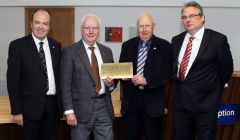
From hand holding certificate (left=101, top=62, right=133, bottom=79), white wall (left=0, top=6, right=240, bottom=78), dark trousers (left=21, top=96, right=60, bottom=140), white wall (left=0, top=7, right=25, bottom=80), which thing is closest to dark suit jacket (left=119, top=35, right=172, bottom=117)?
hand holding certificate (left=101, top=62, right=133, bottom=79)

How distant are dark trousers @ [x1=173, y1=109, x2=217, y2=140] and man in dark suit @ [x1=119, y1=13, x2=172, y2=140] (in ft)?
0.57

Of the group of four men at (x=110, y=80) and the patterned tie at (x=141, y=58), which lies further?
the patterned tie at (x=141, y=58)

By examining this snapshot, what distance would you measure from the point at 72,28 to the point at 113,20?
75cm

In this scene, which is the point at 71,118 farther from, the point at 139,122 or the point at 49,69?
the point at 139,122

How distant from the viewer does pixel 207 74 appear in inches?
114

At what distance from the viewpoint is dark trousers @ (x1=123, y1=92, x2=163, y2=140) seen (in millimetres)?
3041

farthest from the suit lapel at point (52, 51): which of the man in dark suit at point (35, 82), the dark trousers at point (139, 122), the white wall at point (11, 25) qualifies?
the white wall at point (11, 25)

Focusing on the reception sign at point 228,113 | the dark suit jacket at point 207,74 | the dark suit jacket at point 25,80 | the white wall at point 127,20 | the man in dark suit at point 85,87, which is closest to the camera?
the dark suit jacket at point 25,80

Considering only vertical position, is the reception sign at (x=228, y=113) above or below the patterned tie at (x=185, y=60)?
below

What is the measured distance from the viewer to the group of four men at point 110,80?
273cm

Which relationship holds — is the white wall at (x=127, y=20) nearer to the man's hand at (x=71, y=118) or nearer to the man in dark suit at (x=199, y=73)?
the man in dark suit at (x=199, y=73)

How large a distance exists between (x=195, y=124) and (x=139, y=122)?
505 mm

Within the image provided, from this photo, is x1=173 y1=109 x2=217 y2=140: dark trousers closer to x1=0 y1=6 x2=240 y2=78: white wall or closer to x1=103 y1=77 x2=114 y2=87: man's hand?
x1=103 y1=77 x2=114 y2=87: man's hand

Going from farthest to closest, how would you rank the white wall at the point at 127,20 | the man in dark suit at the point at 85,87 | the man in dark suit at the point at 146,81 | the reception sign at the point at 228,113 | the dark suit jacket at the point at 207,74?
1. the white wall at the point at 127,20
2. the reception sign at the point at 228,113
3. the man in dark suit at the point at 146,81
4. the dark suit jacket at the point at 207,74
5. the man in dark suit at the point at 85,87
